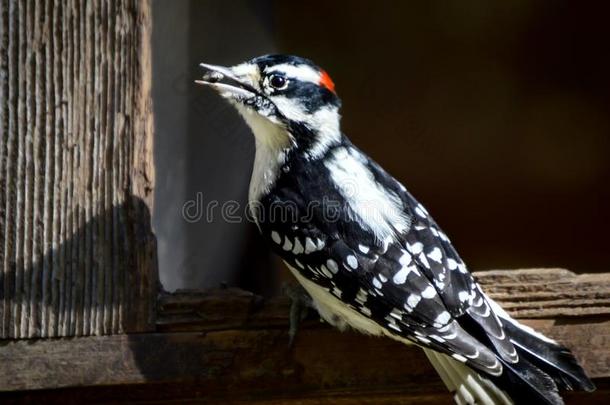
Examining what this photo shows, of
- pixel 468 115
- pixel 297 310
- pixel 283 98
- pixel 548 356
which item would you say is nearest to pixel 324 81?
pixel 283 98

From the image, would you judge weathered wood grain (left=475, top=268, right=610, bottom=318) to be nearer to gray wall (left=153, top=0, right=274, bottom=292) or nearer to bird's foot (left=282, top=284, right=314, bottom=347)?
bird's foot (left=282, top=284, right=314, bottom=347)

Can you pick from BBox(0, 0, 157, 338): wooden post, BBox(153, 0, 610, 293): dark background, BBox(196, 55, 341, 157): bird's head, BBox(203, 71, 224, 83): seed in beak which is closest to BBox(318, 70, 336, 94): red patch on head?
BBox(196, 55, 341, 157): bird's head

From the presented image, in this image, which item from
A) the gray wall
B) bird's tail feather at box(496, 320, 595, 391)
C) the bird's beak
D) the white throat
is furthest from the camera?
the gray wall

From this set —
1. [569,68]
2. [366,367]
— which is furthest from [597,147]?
[366,367]

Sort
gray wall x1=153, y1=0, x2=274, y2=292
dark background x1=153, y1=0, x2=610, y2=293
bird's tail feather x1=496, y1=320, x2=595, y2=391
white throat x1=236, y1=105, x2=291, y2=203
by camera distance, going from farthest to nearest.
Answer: dark background x1=153, y1=0, x2=610, y2=293 → gray wall x1=153, y1=0, x2=274, y2=292 → white throat x1=236, y1=105, x2=291, y2=203 → bird's tail feather x1=496, y1=320, x2=595, y2=391

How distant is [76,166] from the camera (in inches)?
77.3

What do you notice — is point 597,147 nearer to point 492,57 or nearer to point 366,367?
point 492,57

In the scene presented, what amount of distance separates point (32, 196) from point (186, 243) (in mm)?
761

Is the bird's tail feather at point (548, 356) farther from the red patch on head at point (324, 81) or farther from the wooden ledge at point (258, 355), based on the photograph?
the red patch on head at point (324, 81)

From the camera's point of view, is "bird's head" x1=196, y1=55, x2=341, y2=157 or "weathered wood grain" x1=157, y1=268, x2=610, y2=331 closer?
"weathered wood grain" x1=157, y1=268, x2=610, y2=331

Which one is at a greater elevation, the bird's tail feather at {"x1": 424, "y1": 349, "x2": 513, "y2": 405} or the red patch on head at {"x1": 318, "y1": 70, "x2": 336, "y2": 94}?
the red patch on head at {"x1": 318, "y1": 70, "x2": 336, "y2": 94}

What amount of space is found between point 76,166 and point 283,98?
20.9 inches

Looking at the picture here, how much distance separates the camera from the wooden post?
6.36ft

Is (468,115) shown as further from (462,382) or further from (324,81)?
(462,382)
